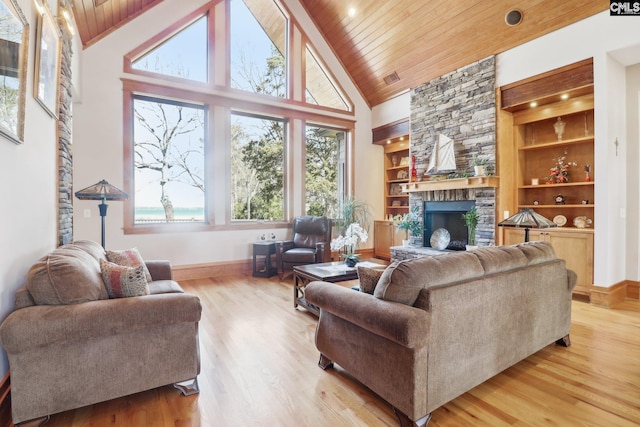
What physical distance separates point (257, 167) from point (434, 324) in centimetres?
503

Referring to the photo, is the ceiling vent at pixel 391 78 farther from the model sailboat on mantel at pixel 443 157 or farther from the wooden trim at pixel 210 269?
the wooden trim at pixel 210 269

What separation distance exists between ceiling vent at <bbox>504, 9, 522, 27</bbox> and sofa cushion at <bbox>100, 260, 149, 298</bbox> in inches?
214

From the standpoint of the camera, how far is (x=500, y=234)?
4.87 m

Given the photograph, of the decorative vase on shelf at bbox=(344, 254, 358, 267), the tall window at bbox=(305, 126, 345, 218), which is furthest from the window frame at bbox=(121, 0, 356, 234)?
the decorative vase on shelf at bbox=(344, 254, 358, 267)

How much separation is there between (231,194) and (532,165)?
504cm

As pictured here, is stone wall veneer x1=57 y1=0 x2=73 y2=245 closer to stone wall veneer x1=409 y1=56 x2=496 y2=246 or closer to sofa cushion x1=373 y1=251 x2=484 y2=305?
sofa cushion x1=373 y1=251 x2=484 y2=305

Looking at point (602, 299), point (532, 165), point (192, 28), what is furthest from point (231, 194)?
point (602, 299)

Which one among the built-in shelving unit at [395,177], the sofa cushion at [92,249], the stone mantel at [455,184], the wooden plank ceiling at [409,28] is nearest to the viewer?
the sofa cushion at [92,249]

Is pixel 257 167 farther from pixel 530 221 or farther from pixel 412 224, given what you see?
pixel 530 221

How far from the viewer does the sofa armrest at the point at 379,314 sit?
1578 millimetres

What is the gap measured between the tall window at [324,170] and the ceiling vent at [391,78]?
4.59ft

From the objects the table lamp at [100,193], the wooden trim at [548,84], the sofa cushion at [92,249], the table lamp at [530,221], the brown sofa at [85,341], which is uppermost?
the wooden trim at [548,84]

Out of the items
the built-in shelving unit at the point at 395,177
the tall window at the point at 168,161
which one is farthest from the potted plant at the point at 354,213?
the tall window at the point at 168,161

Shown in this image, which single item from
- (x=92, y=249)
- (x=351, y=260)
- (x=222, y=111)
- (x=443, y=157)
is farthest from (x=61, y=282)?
(x=443, y=157)
